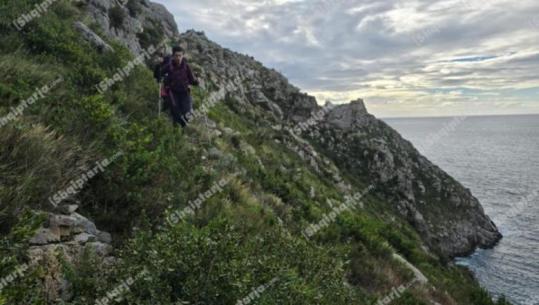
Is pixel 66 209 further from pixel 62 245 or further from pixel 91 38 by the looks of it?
pixel 91 38

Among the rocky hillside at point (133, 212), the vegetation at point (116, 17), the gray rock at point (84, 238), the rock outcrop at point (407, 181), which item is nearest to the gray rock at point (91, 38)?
the rocky hillside at point (133, 212)

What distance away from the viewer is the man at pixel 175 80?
10781 mm

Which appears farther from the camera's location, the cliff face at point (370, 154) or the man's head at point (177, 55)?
the cliff face at point (370, 154)

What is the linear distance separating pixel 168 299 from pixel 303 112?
1789 inches

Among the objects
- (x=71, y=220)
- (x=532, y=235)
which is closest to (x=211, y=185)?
(x=71, y=220)

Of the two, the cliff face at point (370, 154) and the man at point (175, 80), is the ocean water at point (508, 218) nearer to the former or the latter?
the cliff face at point (370, 154)

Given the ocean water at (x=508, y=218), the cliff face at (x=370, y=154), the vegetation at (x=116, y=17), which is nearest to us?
the vegetation at (x=116, y=17)

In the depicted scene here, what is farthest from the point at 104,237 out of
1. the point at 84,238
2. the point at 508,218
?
the point at 508,218

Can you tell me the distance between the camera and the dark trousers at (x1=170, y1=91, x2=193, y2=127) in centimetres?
1081

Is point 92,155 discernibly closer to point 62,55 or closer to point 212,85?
point 62,55

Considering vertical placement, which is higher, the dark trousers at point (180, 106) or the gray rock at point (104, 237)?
the dark trousers at point (180, 106)

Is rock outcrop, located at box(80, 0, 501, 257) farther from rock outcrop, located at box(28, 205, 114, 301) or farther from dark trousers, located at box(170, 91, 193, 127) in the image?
rock outcrop, located at box(28, 205, 114, 301)

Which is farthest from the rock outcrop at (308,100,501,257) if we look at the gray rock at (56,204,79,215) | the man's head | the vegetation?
the gray rock at (56,204,79,215)

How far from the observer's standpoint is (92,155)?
540 cm
